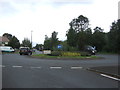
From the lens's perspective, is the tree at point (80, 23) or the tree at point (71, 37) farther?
the tree at point (80, 23)

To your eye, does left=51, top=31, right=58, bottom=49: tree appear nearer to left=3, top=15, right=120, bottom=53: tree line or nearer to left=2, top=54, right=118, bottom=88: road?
left=3, top=15, right=120, bottom=53: tree line

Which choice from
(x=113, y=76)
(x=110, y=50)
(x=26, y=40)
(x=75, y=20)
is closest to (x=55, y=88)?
(x=113, y=76)

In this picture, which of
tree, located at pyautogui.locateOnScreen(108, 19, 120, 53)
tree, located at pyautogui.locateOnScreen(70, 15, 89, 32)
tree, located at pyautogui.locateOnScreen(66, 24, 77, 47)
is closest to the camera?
tree, located at pyautogui.locateOnScreen(108, 19, 120, 53)

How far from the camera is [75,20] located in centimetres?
8106

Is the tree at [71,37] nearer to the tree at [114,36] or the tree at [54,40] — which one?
the tree at [54,40]

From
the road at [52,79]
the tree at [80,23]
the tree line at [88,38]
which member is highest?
the tree at [80,23]

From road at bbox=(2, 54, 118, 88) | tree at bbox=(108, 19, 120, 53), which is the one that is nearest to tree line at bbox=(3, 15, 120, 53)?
tree at bbox=(108, 19, 120, 53)

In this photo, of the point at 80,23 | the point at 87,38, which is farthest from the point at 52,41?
the point at 87,38

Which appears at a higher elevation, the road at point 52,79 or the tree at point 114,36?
the tree at point 114,36

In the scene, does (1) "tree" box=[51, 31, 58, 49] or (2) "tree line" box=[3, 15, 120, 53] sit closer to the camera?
(2) "tree line" box=[3, 15, 120, 53]

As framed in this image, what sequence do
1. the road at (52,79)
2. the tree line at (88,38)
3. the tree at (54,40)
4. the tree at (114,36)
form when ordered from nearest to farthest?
the road at (52,79) → the tree line at (88,38) → the tree at (114,36) → the tree at (54,40)

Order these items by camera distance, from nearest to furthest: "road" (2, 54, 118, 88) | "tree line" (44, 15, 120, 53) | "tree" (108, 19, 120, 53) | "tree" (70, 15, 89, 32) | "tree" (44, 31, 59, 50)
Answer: "road" (2, 54, 118, 88)
"tree line" (44, 15, 120, 53)
"tree" (108, 19, 120, 53)
"tree" (44, 31, 59, 50)
"tree" (70, 15, 89, 32)

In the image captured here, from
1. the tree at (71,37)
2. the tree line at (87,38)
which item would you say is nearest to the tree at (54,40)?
the tree line at (87,38)

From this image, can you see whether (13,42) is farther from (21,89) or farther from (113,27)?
(21,89)
